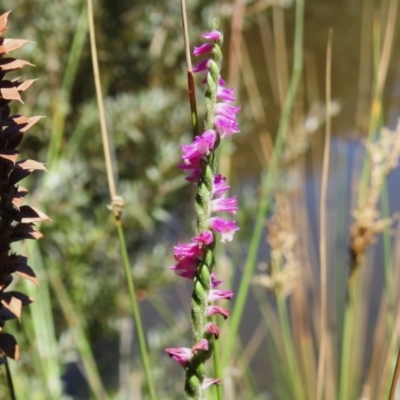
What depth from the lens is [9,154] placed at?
0.24 metres

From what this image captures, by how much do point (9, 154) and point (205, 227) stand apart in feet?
0.28

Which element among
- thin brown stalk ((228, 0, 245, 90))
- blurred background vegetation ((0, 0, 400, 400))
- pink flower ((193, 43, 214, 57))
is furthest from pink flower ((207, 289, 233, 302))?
blurred background vegetation ((0, 0, 400, 400))

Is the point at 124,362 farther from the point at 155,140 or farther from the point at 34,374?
the point at 155,140

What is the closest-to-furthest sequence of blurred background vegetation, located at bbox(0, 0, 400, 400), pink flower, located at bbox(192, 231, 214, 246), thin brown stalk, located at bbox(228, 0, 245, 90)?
pink flower, located at bbox(192, 231, 214, 246)
thin brown stalk, located at bbox(228, 0, 245, 90)
blurred background vegetation, located at bbox(0, 0, 400, 400)

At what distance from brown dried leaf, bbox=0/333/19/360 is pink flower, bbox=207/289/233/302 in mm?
89

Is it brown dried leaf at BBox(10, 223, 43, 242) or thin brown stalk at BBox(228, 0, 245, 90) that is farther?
thin brown stalk at BBox(228, 0, 245, 90)

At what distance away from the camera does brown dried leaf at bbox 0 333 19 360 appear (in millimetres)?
A: 259

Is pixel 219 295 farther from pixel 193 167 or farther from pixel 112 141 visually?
pixel 112 141

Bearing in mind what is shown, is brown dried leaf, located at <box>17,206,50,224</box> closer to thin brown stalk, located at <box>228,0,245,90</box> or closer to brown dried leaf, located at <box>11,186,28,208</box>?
brown dried leaf, located at <box>11,186,28,208</box>

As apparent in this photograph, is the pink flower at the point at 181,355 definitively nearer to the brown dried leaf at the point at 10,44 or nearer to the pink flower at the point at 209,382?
the pink flower at the point at 209,382

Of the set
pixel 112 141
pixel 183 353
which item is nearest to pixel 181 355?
pixel 183 353

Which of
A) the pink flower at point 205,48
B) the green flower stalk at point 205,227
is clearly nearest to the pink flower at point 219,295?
the green flower stalk at point 205,227

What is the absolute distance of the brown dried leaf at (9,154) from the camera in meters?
0.24

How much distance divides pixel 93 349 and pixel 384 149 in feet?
2.89
